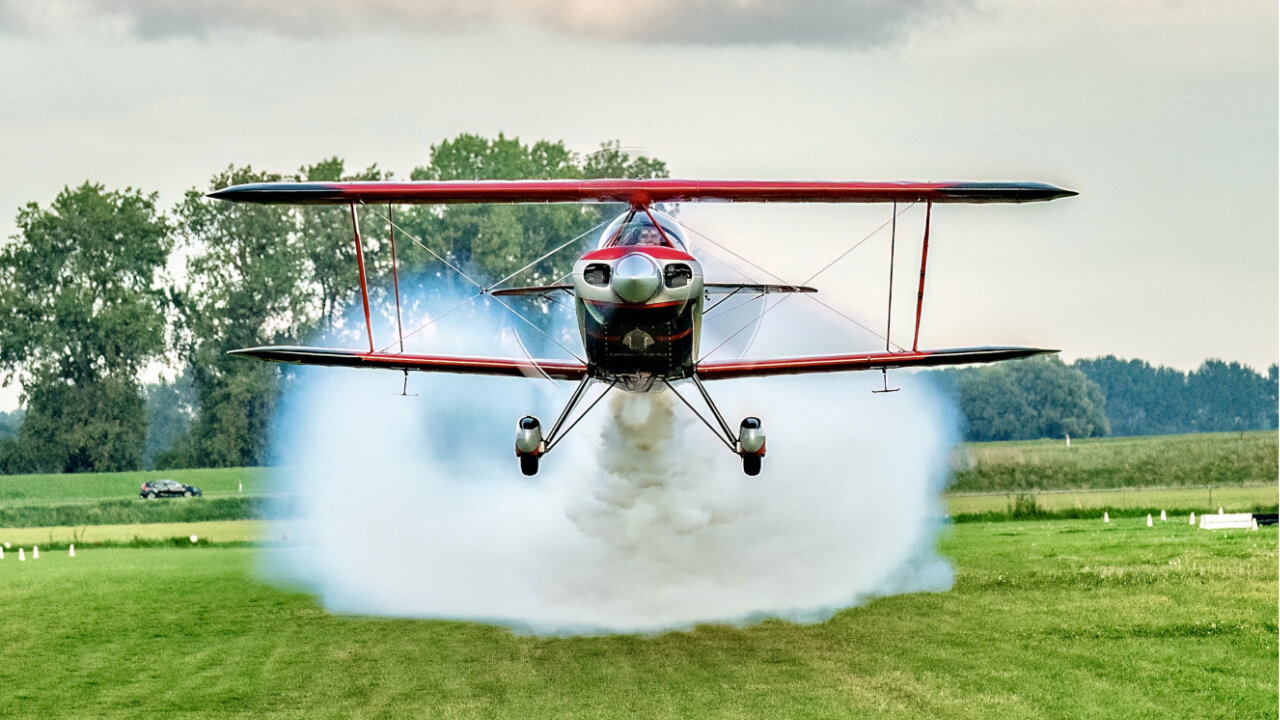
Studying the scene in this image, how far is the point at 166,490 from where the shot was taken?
2618 inches

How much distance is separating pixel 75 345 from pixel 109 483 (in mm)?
9111

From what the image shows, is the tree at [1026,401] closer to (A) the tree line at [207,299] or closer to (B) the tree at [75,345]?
(A) the tree line at [207,299]

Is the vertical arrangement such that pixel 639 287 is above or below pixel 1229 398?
above

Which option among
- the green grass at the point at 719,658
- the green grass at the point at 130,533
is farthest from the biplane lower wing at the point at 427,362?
Answer: the green grass at the point at 130,533

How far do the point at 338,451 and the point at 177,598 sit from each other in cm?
613

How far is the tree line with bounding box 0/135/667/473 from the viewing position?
231ft

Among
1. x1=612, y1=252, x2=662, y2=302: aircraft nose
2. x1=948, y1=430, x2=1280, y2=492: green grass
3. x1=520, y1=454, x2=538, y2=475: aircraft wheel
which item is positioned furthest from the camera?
x1=948, y1=430, x2=1280, y2=492: green grass

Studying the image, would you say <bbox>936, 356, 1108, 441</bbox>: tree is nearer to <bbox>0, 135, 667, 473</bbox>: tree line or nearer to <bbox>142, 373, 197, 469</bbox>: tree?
<bbox>0, 135, 667, 473</bbox>: tree line

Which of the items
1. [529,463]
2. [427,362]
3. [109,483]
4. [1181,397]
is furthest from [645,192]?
[1181,397]

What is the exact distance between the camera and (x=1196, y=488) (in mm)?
54781

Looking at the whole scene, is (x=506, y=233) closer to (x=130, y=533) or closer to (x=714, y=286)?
(x=130, y=533)

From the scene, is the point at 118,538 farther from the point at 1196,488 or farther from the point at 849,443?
the point at 1196,488

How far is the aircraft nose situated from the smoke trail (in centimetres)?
683

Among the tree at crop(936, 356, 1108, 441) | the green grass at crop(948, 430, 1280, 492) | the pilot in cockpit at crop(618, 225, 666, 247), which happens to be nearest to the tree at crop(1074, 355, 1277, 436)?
the tree at crop(936, 356, 1108, 441)
